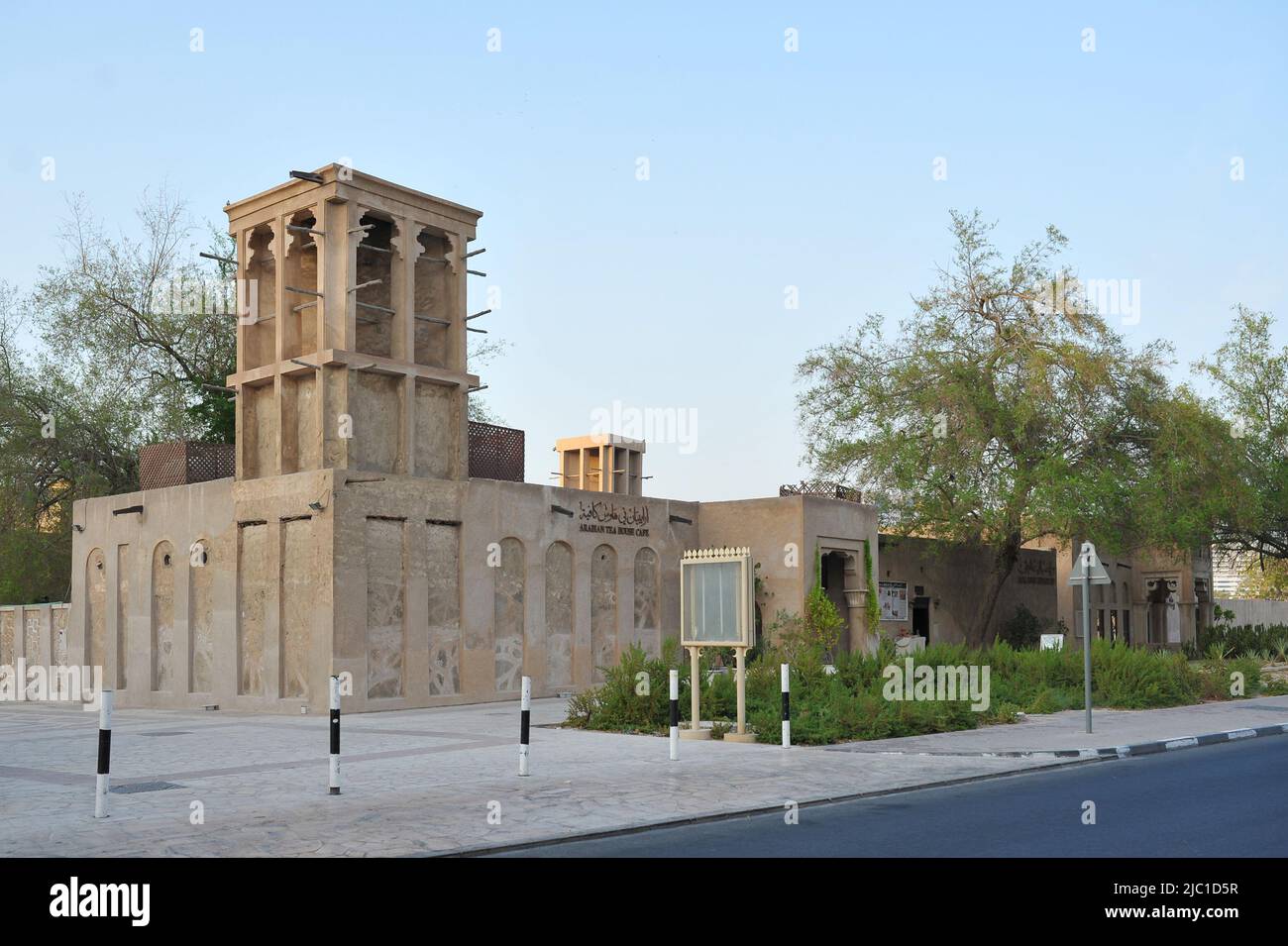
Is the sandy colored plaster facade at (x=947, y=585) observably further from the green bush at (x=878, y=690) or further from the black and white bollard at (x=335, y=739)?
the black and white bollard at (x=335, y=739)

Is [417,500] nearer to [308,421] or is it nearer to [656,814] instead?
[308,421]

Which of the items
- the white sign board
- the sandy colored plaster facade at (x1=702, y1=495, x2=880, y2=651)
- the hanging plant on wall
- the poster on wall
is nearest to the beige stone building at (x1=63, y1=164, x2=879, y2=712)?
the sandy colored plaster facade at (x1=702, y1=495, x2=880, y2=651)

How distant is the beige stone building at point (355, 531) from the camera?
25.1 meters

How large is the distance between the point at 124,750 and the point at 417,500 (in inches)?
372

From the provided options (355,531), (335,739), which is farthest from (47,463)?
(335,739)

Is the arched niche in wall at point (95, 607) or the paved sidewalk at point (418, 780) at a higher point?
the arched niche in wall at point (95, 607)

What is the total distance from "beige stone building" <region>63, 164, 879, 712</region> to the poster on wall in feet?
31.5

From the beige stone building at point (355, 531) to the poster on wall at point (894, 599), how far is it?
960cm

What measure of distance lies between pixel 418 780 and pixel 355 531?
11.8m

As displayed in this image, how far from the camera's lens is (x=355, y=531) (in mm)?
24688

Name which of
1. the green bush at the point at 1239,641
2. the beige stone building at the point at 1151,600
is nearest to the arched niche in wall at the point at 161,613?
the beige stone building at the point at 1151,600

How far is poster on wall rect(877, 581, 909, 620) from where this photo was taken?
3862 centimetres

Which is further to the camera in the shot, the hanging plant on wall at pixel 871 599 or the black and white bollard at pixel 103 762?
the hanging plant on wall at pixel 871 599

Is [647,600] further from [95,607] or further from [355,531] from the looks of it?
[95,607]
